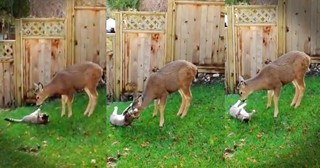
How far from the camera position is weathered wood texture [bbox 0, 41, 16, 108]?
12.7ft

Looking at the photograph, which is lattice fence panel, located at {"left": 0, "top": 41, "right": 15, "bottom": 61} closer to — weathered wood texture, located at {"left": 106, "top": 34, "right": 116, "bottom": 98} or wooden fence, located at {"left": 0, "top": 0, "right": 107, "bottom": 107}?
wooden fence, located at {"left": 0, "top": 0, "right": 107, "bottom": 107}

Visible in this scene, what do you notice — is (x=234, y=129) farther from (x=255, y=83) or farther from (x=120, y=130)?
(x=120, y=130)

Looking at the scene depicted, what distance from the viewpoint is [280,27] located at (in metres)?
3.80

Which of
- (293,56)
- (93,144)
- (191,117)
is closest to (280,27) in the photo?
(293,56)

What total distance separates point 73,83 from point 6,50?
0.48 m

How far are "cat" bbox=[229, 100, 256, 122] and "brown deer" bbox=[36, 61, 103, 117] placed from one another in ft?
2.85

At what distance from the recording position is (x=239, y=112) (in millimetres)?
3807

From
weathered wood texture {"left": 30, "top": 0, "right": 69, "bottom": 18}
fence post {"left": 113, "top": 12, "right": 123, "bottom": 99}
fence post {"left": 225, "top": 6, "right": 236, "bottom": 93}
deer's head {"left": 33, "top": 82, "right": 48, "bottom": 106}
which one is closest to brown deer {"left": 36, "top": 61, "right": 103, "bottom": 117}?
deer's head {"left": 33, "top": 82, "right": 48, "bottom": 106}

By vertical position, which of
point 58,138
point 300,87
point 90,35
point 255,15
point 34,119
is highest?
point 255,15

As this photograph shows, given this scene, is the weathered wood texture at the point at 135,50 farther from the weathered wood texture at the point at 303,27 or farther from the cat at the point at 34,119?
the weathered wood texture at the point at 303,27

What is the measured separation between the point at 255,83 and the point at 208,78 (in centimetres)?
30

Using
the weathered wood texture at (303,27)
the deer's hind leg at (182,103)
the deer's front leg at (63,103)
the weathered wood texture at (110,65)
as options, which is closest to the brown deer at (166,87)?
the deer's hind leg at (182,103)

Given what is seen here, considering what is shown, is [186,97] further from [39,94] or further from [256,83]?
Result: [39,94]

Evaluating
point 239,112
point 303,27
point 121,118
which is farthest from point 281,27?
point 121,118
